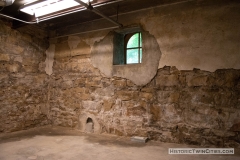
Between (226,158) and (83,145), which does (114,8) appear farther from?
(226,158)

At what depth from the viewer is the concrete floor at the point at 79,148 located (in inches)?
80.5

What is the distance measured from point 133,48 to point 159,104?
108 centimetres

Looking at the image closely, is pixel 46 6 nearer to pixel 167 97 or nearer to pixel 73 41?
pixel 73 41

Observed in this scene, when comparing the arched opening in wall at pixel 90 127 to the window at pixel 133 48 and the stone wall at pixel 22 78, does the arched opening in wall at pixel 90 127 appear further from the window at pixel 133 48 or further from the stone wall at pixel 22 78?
the window at pixel 133 48

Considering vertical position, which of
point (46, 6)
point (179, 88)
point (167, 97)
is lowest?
point (167, 97)

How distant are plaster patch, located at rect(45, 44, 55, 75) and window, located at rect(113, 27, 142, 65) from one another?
156 centimetres

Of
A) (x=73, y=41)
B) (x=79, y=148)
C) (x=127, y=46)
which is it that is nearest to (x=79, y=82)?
(x=73, y=41)

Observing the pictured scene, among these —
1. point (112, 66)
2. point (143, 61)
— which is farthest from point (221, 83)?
point (112, 66)

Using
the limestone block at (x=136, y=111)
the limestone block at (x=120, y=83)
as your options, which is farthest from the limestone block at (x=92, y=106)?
the limestone block at (x=136, y=111)

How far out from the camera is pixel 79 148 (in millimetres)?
2340

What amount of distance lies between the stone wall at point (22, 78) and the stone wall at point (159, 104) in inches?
17.2

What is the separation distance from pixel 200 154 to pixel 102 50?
2.19m

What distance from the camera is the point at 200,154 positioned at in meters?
2.16

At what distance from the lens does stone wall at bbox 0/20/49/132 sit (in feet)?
10.2
